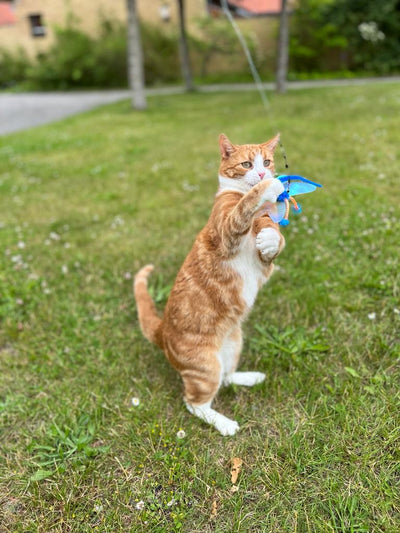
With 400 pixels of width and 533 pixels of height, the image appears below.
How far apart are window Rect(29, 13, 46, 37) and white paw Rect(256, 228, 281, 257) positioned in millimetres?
31798

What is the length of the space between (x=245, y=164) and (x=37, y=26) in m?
32.4

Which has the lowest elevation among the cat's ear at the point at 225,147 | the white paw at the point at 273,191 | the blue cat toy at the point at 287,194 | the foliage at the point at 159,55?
the foliage at the point at 159,55

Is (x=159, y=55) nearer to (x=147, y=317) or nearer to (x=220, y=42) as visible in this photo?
(x=220, y=42)

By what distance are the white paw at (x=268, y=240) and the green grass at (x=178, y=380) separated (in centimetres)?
117

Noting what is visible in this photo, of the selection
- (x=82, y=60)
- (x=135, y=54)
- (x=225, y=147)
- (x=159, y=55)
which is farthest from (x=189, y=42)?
(x=225, y=147)

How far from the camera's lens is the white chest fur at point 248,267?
2.22 m

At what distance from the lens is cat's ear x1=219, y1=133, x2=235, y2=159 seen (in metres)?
2.16

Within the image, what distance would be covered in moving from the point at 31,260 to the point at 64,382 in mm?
2121

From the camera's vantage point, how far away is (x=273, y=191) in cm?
188

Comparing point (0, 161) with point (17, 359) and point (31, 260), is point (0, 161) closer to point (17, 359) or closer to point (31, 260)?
point (31, 260)

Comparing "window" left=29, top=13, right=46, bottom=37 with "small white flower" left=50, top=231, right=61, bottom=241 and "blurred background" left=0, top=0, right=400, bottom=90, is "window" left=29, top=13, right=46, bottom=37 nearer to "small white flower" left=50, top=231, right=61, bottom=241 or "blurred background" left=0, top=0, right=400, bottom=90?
"blurred background" left=0, top=0, right=400, bottom=90

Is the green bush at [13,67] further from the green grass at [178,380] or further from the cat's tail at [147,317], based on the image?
the cat's tail at [147,317]

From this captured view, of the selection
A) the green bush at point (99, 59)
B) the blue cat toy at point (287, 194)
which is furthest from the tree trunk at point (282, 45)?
the blue cat toy at point (287, 194)

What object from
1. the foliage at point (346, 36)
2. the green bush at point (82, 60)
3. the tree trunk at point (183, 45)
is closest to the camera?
the tree trunk at point (183, 45)
